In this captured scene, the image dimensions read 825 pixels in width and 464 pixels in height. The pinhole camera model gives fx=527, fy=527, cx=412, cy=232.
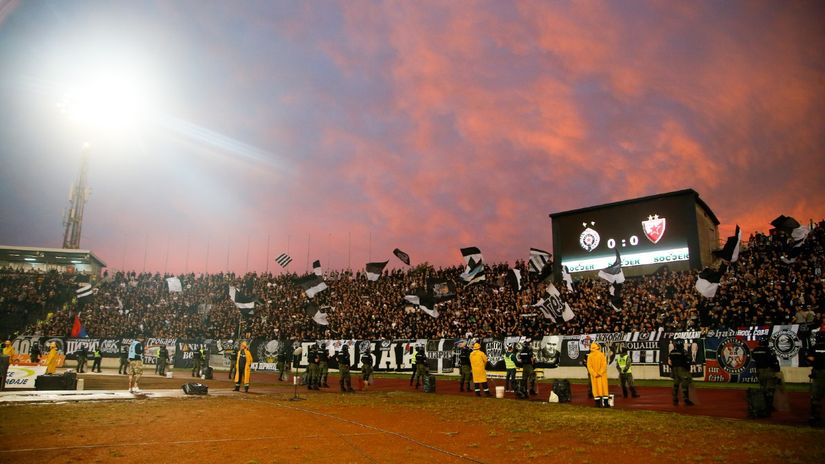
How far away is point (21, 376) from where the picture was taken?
22609mm

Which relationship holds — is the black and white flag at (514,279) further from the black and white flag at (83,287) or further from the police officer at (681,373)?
the black and white flag at (83,287)

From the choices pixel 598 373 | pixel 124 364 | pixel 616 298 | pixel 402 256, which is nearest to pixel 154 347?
pixel 124 364

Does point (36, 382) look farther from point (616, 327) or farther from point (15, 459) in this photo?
point (616, 327)

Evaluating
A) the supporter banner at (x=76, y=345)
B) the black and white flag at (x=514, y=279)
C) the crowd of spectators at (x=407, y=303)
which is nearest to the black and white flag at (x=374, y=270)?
the crowd of spectators at (x=407, y=303)

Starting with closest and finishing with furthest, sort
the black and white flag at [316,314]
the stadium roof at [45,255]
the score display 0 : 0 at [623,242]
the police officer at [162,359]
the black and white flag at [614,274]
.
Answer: the black and white flag at [614,274] → the police officer at [162,359] → the score display 0 : 0 at [623,242] → the black and white flag at [316,314] → the stadium roof at [45,255]

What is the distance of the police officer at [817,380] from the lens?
13.6 metres

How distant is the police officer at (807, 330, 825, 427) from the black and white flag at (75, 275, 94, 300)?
60.1m

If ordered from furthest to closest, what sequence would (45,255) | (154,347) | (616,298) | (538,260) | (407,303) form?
(45,255), (154,347), (407,303), (538,260), (616,298)

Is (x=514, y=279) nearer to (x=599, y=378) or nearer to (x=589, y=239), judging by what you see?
(x=589, y=239)

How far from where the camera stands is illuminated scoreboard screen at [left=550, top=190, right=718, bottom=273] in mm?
36750

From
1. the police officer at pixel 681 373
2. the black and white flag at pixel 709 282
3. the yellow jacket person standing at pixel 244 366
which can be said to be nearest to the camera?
the police officer at pixel 681 373

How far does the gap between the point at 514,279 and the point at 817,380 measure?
2752cm

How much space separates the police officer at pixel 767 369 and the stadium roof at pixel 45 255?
240 feet

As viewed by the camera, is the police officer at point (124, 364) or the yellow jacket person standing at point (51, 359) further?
the police officer at point (124, 364)
